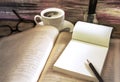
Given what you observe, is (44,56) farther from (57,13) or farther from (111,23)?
(111,23)

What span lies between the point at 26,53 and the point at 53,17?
0.17 meters

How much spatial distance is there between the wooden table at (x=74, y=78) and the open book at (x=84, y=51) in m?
0.02

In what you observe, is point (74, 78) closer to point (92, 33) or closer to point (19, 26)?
point (92, 33)

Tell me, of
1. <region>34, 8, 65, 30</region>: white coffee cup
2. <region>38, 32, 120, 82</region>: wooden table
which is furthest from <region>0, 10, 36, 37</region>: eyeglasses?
<region>38, 32, 120, 82</region>: wooden table

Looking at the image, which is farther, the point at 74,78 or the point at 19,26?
the point at 19,26

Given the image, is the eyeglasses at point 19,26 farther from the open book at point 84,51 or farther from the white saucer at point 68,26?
the open book at point 84,51

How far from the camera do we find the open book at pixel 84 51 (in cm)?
56

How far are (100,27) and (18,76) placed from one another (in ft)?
1.00

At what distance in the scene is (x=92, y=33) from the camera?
2.15 ft

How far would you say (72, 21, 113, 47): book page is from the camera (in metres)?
0.64

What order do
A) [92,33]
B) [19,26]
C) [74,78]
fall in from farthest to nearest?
[19,26], [92,33], [74,78]

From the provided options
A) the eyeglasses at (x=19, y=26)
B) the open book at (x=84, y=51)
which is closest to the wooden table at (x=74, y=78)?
the open book at (x=84, y=51)

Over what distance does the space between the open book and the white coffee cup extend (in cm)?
7

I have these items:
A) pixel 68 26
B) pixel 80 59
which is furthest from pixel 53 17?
pixel 80 59
